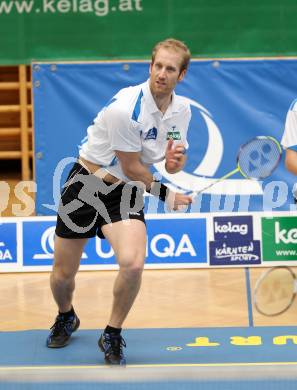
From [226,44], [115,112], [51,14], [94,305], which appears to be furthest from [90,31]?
[115,112]

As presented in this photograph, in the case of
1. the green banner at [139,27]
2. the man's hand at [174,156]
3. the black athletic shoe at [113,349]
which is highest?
the green banner at [139,27]

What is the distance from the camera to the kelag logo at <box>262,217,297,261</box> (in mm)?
6422

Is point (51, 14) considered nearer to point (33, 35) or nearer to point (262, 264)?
point (33, 35)

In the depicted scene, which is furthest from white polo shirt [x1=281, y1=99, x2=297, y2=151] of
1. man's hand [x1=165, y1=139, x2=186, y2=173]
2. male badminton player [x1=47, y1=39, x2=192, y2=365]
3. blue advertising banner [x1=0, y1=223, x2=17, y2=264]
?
blue advertising banner [x1=0, y1=223, x2=17, y2=264]

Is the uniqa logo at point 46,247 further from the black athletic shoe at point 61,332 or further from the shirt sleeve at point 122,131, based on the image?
Result: the shirt sleeve at point 122,131

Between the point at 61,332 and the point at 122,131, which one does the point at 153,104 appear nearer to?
the point at 122,131

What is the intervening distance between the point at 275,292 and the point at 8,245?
2013 millimetres

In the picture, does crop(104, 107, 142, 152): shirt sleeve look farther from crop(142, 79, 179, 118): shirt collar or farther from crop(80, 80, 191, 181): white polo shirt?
crop(142, 79, 179, 118): shirt collar

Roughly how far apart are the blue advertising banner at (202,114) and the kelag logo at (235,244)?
18.7 inches

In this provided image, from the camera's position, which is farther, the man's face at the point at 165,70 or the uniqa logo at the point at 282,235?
the uniqa logo at the point at 282,235

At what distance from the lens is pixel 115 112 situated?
13.7 ft

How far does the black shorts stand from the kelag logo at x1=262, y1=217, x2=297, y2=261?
85.2 inches

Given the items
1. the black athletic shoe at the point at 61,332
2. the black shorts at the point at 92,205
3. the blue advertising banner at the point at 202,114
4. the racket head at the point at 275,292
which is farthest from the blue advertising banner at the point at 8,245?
the black shorts at the point at 92,205

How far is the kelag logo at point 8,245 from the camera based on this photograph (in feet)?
21.3
